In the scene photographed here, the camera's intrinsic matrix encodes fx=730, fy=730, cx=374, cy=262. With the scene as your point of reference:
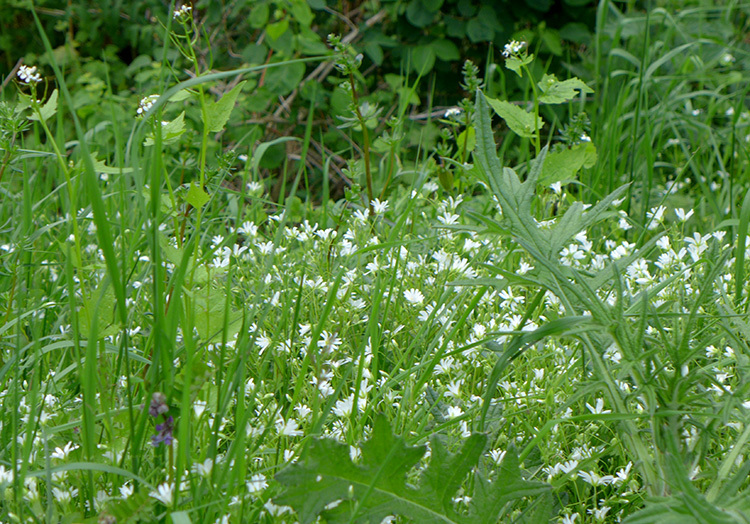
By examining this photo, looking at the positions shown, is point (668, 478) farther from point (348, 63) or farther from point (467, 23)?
point (467, 23)

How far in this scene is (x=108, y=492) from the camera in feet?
4.22

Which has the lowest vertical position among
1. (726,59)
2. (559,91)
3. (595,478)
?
(595,478)

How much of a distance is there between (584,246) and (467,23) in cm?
242

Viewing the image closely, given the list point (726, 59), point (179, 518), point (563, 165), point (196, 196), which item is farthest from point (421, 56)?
point (179, 518)

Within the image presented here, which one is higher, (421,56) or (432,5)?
(432,5)

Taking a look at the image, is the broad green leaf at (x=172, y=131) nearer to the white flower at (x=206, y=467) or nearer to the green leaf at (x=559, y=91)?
the white flower at (x=206, y=467)

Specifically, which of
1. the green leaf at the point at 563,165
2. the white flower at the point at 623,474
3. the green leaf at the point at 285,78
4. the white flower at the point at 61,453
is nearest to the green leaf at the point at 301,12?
the green leaf at the point at 285,78

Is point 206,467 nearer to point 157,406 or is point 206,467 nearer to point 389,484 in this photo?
point 157,406

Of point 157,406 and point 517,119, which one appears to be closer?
point 157,406

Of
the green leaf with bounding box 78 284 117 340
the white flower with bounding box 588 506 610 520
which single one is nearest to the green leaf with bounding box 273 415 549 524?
the white flower with bounding box 588 506 610 520

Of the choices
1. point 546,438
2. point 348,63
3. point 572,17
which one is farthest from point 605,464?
point 572,17

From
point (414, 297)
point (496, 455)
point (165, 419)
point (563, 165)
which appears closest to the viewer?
point (165, 419)

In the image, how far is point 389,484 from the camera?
112 centimetres

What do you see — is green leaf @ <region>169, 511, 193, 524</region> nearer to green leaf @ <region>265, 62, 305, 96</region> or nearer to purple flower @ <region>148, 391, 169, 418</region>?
purple flower @ <region>148, 391, 169, 418</region>
